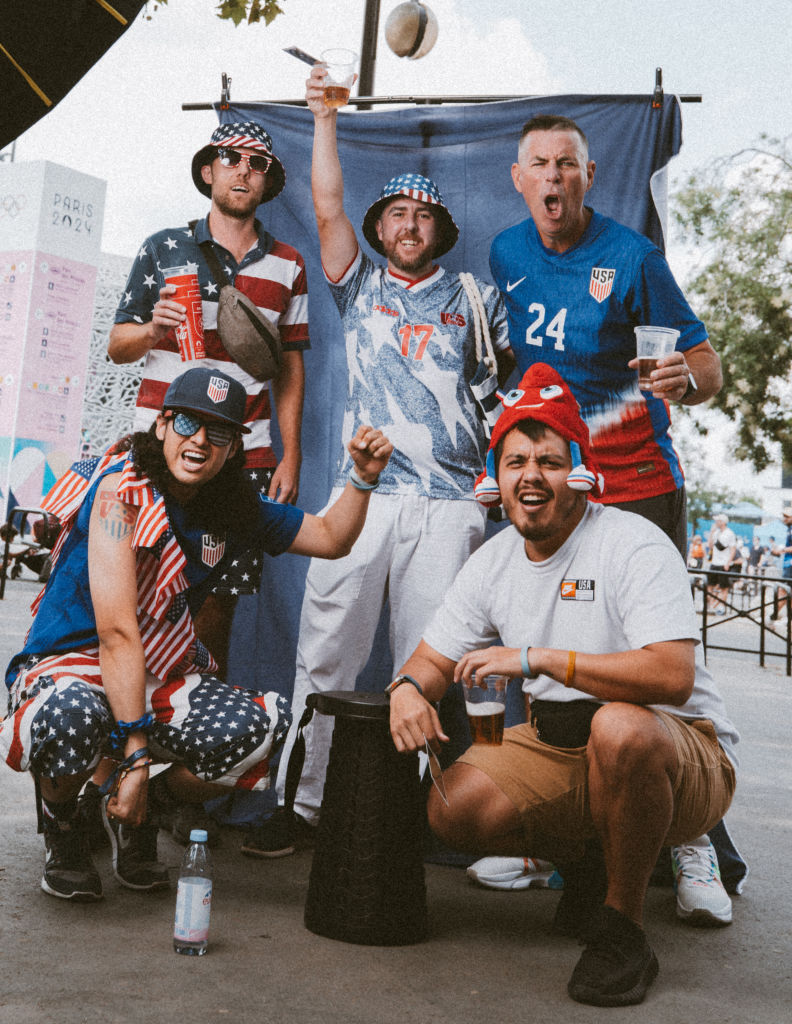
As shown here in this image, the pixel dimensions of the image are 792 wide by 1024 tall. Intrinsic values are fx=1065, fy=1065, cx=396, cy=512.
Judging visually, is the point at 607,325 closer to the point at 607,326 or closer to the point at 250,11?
the point at 607,326

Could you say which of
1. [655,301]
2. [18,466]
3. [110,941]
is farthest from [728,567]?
[110,941]

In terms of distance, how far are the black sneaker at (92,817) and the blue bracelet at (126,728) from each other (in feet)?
0.71

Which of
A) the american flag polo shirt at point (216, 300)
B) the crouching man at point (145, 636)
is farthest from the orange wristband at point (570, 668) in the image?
the american flag polo shirt at point (216, 300)

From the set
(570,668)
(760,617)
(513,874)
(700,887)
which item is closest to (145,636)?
(570,668)

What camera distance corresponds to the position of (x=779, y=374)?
16.9 meters

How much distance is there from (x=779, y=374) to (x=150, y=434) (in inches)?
610

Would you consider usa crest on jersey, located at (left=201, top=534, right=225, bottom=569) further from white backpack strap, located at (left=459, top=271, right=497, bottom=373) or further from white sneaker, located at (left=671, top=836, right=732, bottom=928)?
white sneaker, located at (left=671, top=836, right=732, bottom=928)

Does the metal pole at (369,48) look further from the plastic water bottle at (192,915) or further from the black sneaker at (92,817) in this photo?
the plastic water bottle at (192,915)

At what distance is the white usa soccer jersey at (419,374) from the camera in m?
3.77

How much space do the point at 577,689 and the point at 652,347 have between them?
1091 millimetres

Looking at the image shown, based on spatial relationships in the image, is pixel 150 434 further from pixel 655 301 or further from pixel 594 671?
pixel 655 301

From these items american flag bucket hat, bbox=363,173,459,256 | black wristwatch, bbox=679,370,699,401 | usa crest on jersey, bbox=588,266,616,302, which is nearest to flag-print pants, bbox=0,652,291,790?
black wristwatch, bbox=679,370,699,401

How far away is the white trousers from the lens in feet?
12.2

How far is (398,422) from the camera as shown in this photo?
3.80 metres
